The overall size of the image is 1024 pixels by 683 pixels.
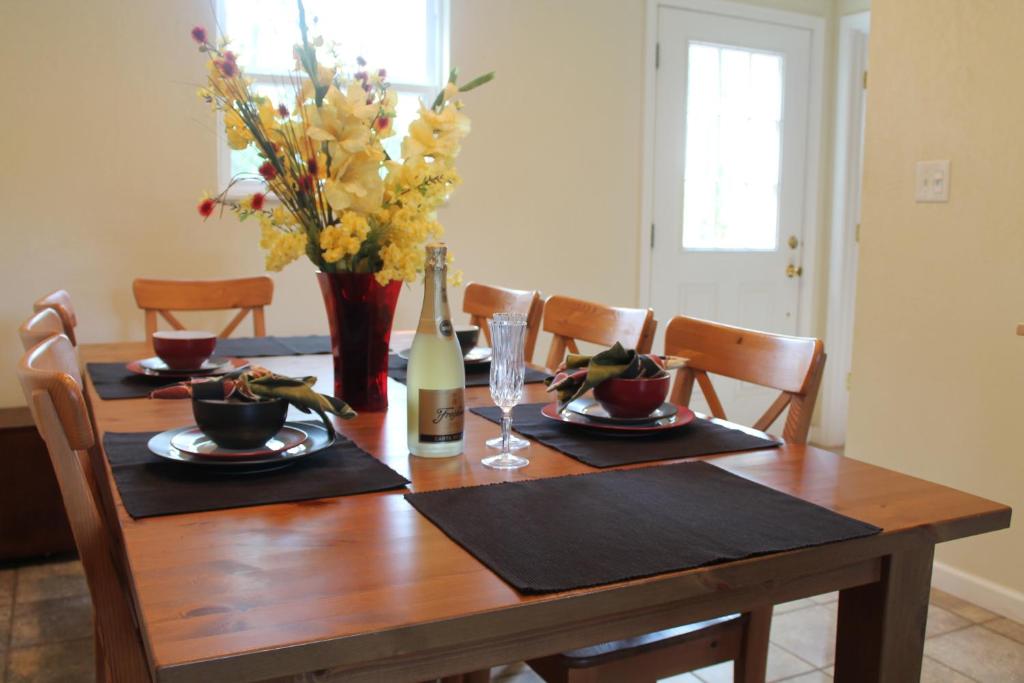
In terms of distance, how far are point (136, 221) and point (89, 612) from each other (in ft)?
4.53

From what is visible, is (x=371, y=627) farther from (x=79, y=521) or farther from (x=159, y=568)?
(x=79, y=521)

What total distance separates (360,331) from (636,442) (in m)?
0.55

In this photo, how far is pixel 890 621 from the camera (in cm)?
114

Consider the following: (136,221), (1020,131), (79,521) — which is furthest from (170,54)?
(1020,131)

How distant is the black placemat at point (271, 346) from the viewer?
2.39m

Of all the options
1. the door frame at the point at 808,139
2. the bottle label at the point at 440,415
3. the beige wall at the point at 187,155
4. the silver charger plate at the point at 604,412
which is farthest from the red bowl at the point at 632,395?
the door frame at the point at 808,139

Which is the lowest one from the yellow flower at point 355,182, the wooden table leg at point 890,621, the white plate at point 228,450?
the wooden table leg at point 890,621

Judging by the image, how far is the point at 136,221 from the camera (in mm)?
3287

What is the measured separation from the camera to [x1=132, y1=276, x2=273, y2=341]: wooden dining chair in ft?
9.45

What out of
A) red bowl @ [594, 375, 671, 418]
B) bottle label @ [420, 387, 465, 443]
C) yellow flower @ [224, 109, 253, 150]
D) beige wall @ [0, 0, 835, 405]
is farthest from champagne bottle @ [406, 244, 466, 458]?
beige wall @ [0, 0, 835, 405]

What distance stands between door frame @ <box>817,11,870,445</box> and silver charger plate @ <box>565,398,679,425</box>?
3.18 metres

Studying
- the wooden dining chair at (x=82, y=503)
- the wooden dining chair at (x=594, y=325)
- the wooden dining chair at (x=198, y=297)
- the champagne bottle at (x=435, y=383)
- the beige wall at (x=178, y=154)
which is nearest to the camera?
the wooden dining chair at (x=82, y=503)

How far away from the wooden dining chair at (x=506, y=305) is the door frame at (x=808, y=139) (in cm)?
150

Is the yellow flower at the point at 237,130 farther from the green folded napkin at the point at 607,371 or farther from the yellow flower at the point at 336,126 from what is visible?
the green folded napkin at the point at 607,371
